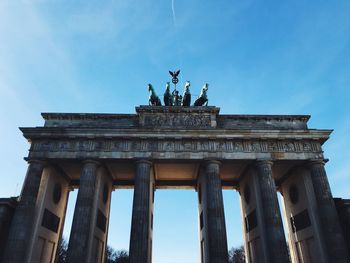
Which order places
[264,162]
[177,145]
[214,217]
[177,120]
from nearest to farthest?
1. [214,217]
2. [264,162]
3. [177,145]
4. [177,120]

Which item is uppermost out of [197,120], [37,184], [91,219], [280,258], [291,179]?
[197,120]

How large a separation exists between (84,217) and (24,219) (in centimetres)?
468

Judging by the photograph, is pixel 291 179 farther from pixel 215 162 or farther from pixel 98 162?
pixel 98 162

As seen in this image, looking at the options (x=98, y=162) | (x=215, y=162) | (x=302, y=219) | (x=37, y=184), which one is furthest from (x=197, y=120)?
(x=37, y=184)

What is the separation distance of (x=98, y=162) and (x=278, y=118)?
1827 cm

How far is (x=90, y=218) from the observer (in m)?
22.2

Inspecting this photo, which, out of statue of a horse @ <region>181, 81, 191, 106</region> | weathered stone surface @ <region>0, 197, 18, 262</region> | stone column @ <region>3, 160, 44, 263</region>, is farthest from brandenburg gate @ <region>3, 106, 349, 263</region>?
statue of a horse @ <region>181, 81, 191, 106</region>

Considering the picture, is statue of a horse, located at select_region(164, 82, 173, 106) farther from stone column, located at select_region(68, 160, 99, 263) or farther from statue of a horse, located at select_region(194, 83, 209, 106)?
stone column, located at select_region(68, 160, 99, 263)

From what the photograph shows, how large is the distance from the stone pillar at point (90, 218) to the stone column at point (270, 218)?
577 inches

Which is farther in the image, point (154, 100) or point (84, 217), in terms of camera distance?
point (154, 100)

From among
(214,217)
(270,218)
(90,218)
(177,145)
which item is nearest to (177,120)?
(177,145)

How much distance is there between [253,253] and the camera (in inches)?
979

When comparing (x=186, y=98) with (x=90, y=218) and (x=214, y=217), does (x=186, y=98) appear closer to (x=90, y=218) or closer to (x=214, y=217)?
(x=214, y=217)

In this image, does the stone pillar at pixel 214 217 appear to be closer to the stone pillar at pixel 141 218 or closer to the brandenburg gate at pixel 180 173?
the brandenburg gate at pixel 180 173
